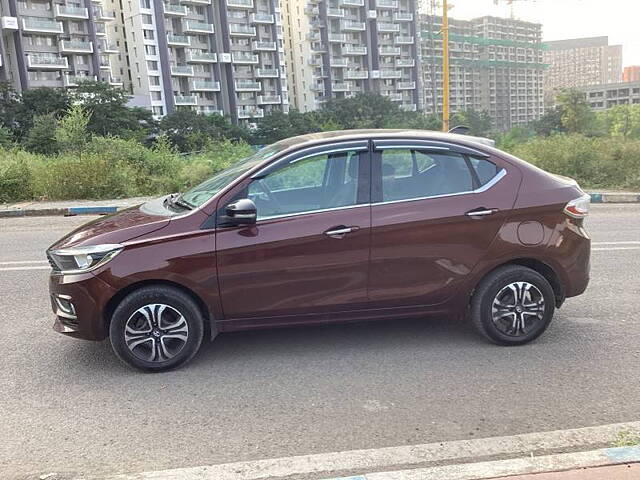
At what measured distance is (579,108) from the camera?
74562 millimetres

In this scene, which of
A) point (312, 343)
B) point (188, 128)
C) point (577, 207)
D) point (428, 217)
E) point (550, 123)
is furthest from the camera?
point (550, 123)

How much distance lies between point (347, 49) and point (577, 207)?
99.3 m

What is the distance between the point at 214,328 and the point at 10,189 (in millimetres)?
13105

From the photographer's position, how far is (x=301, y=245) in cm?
415

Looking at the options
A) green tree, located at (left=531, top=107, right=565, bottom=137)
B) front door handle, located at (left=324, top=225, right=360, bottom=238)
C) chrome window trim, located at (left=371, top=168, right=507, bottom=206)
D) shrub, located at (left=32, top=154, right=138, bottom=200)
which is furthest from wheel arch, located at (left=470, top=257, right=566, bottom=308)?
green tree, located at (left=531, top=107, right=565, bottom=137)

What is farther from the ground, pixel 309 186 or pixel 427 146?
pixel 427 146

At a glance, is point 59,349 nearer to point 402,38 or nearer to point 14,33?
point 14,33

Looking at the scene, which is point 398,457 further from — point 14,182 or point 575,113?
point 575,113

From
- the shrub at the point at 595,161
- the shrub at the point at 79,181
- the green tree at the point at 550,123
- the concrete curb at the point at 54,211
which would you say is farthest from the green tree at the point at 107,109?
the green tree at the point at 550,123

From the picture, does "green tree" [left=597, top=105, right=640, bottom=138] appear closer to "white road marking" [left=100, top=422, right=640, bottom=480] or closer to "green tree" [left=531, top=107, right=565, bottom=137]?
"green tree" [left=531, top=107, right=565, bottom=137]

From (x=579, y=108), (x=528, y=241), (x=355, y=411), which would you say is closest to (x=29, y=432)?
(x=355, y=411)

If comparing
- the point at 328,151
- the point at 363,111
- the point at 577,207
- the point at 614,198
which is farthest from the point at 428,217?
the point at 363,111

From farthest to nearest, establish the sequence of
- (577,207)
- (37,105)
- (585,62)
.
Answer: (585,62)
(37,105)
(577,207)

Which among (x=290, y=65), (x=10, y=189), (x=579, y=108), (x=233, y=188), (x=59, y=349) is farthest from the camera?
(x=290, y=65)
